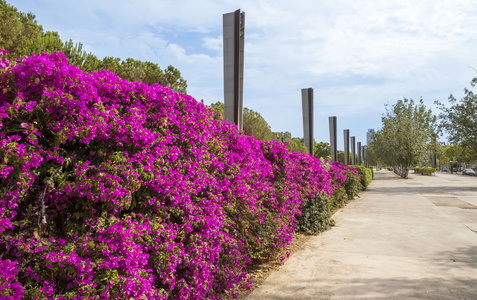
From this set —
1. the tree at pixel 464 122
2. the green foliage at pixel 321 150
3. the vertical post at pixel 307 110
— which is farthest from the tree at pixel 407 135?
the green foliage at pixel 321 150

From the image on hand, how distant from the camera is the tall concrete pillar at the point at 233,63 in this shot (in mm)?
8227

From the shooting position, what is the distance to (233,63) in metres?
8.24

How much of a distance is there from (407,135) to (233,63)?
1276 inches

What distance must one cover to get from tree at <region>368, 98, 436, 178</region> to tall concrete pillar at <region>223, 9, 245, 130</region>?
31.9 m

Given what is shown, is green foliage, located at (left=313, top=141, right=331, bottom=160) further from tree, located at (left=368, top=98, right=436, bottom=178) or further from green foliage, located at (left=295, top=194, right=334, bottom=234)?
green foliage, located at (left=295, top=194, right=334, bottom=234)

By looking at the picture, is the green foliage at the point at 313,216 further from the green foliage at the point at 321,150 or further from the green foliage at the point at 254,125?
the green foliage at the point at 321,150

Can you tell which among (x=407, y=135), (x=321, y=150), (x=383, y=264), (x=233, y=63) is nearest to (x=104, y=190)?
(x=383, y=264)

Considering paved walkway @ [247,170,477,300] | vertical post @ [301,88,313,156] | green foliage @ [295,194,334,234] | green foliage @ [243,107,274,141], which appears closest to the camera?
paved walkway @ [247,170,477,300]

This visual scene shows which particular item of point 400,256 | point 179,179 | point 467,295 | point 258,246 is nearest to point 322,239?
point 400,256

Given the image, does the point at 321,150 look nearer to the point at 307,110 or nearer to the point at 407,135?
the point at 407,135

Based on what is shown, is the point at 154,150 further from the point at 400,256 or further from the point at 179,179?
the point at 400,256

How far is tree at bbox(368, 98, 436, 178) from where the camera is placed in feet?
117

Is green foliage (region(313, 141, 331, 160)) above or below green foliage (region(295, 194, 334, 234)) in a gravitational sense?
above

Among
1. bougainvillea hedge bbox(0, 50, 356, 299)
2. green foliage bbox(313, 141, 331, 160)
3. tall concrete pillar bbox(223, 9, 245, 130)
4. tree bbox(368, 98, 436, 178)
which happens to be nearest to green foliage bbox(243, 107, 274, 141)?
tree bbox(368, 98, 436, 178)
